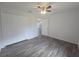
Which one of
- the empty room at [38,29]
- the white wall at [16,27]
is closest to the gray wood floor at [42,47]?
the empty room at [38,29]

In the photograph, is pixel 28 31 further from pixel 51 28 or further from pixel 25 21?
pixel 51 28

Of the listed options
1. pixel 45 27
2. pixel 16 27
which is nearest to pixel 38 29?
pixel 45 27

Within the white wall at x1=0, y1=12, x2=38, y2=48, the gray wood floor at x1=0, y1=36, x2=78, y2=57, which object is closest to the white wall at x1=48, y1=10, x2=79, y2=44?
the gray wood floor at x1=0, y1=36, x2=78, y2=57

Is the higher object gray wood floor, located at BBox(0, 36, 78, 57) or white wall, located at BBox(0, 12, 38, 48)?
white wall, located at BBox(0, 12, 38, 48)

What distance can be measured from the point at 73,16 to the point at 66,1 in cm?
57

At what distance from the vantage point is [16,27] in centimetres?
214

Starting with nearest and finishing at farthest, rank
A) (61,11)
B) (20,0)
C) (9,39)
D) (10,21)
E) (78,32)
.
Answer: (20,0), (78,32), (61,11), (9,39), (10,21)

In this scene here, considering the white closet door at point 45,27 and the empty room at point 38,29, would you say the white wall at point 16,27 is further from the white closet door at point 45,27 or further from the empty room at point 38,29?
the white closet door at point 45,27

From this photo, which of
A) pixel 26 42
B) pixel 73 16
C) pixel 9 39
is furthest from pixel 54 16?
pixel 9 39

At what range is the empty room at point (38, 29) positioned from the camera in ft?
5.16

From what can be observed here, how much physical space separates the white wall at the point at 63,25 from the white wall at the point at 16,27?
42 centimetres

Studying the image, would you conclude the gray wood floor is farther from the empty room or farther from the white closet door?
the white closet door

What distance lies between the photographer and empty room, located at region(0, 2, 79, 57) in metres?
1.57

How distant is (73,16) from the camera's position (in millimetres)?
1686
